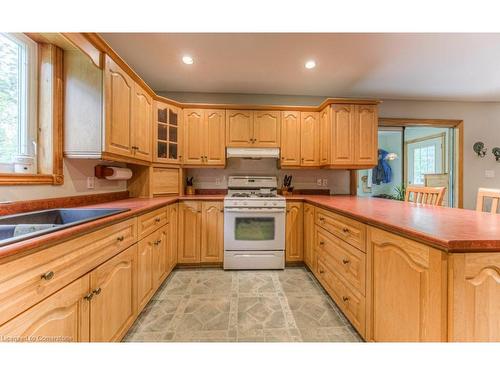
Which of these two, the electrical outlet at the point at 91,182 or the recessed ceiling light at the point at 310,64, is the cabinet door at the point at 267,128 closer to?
the recessed ceiling light at the point at 310,64

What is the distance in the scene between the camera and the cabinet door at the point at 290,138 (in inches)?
118

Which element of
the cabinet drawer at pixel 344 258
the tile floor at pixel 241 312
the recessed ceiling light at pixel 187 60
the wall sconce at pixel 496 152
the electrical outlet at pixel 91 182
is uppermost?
the recessed ceiling light at pixel 187 60

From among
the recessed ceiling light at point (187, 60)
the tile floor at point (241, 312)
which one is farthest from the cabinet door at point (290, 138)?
the tile floor at point (241, 312)

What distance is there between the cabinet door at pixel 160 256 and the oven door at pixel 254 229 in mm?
688

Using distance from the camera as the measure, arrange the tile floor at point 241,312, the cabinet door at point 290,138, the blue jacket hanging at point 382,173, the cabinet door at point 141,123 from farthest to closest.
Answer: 1. the blue jacket hanging at point 382,173
2. the cabinet door at point 290,138
3. the cabinet door at point 141,123
4. the tile floor at point 241,312

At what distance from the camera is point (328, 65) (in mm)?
2395

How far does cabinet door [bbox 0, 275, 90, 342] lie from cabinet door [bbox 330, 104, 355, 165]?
9.06 feet

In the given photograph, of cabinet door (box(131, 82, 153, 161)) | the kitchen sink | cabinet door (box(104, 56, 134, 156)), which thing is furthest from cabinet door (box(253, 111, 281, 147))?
the kitchen sink

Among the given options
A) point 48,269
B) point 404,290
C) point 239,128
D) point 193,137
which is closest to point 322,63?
point 239,128

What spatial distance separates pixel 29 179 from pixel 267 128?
96.5 inches

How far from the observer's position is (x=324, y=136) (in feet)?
9.62

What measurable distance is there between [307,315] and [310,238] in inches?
36.1

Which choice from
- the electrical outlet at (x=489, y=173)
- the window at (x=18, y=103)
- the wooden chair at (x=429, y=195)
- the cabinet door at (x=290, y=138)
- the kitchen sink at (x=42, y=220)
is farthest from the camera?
the electrical outlet at (x=489, y=173)
